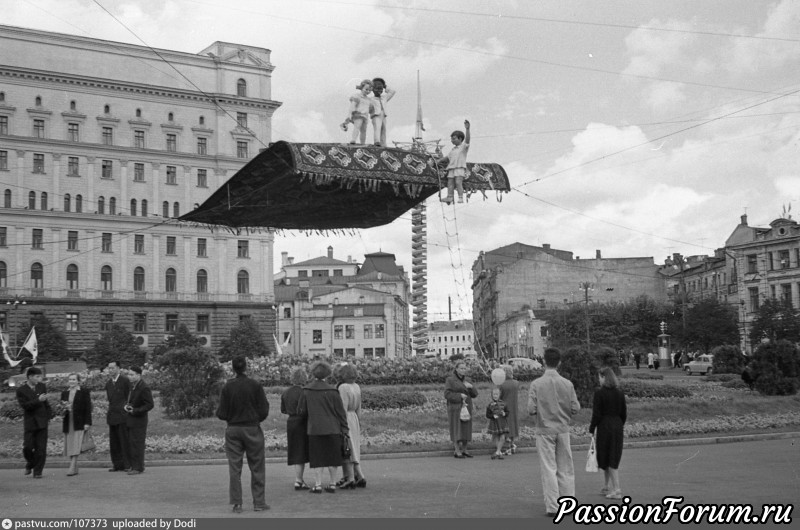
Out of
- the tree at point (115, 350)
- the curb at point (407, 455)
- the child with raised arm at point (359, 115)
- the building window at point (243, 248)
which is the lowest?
the curb at point (407, 455)

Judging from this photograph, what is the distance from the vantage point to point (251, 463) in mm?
10930

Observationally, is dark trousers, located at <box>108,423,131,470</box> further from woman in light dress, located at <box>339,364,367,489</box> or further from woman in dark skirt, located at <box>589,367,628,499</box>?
woman in dark skirt, located at <box>589,367,628,499</box>

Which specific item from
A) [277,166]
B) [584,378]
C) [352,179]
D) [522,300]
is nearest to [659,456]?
[584,378]

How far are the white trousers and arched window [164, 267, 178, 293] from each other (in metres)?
72.4

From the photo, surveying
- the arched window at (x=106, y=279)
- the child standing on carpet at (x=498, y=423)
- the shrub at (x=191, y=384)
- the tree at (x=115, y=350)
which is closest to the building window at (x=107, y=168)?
the arched window at (x=106, y=279)

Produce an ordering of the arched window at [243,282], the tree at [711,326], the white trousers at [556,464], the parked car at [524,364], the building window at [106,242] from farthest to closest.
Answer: the arched window at [243,282]
the building window at [106,242]
the tree at [711,326]
the parked car at [524,364]
the white trousers at [556,464]

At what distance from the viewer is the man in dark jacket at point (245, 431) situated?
10.9m

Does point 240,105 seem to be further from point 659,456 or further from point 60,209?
point 659,456

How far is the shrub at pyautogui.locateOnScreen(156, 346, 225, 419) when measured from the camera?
22.1 m

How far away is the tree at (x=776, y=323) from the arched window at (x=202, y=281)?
4940 cm

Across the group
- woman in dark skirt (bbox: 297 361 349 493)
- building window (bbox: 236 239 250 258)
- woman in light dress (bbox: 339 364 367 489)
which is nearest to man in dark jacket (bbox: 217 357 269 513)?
woman in dark skirt (bbox: 297 361 349 493)

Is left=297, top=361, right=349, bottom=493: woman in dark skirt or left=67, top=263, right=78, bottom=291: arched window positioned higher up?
left=67, top=263, right=78, bottom=291: arched window

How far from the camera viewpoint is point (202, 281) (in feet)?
265

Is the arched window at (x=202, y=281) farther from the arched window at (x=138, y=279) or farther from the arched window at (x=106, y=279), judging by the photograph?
the arched window at (x=106, y=279)
